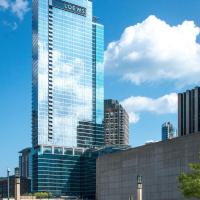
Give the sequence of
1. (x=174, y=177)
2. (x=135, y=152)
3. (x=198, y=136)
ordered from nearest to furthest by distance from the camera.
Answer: (x=198, y=136) < (x=174, y=177) < (x=135, y=152)

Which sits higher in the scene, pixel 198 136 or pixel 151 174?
pixel 198 136

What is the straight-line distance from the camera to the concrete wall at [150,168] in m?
118

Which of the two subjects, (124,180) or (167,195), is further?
(124,180)

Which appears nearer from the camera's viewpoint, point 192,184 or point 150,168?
point 192,184

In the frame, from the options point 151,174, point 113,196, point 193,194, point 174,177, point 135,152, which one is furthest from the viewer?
point 113,196

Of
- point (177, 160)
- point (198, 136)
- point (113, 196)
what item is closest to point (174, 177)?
point (177, 160)

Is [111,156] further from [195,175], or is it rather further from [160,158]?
[195,175]

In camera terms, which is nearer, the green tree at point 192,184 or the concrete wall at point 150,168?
the green tree at point 192,184

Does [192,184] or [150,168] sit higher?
[192,184]

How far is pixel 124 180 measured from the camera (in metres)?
145

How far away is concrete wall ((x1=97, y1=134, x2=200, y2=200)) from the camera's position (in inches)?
4626

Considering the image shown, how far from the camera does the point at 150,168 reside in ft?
429

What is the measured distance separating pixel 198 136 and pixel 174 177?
12354 mm

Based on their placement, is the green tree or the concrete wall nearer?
the green tree
